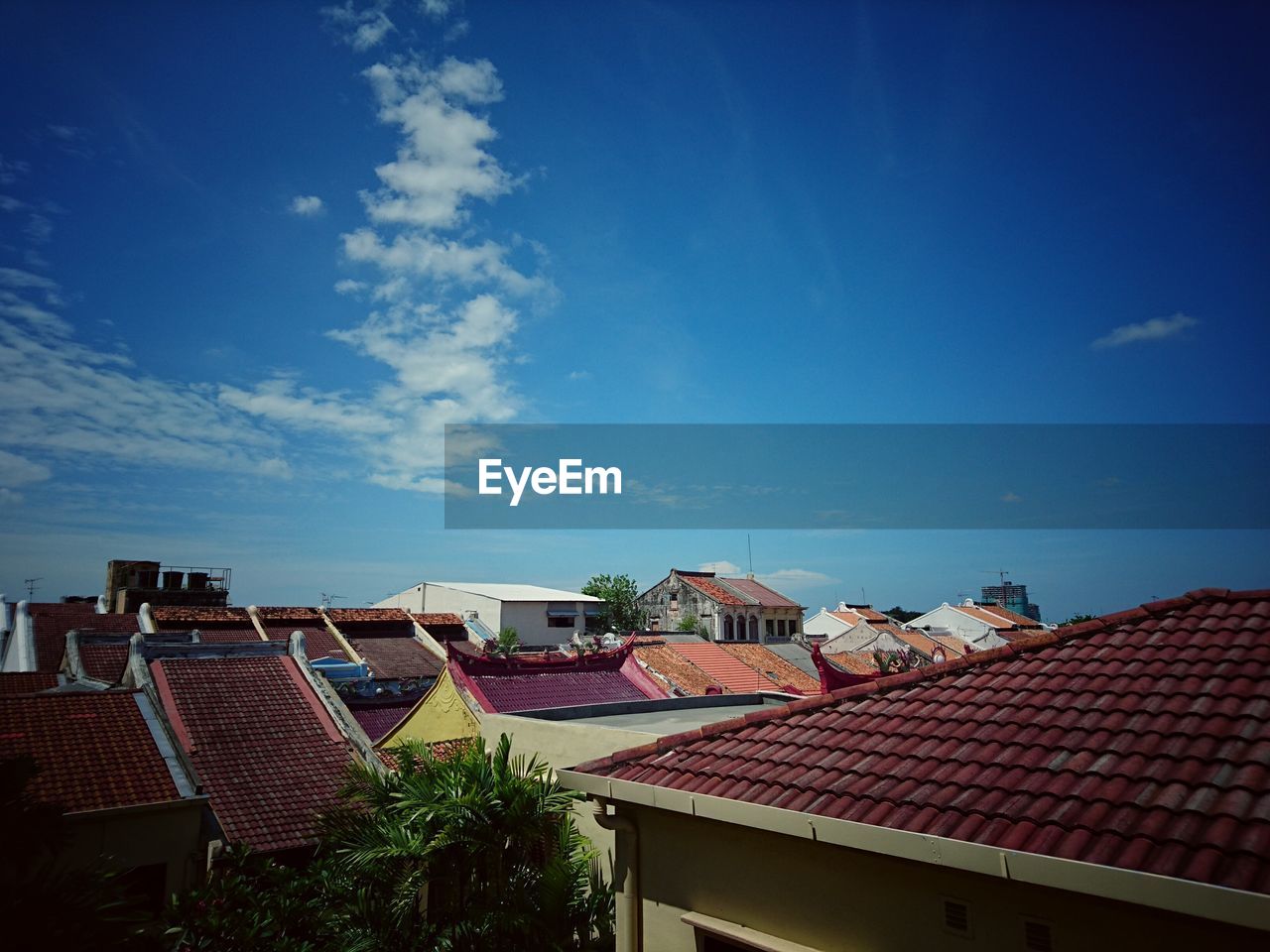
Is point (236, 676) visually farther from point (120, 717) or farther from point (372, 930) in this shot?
point (372, 930)

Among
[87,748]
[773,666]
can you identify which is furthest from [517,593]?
[87,748]

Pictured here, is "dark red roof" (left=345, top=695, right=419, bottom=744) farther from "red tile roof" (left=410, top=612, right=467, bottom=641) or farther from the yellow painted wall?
"red tile roof" (left=410, top=612, right=467, bottom=641)

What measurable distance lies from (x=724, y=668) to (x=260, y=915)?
912 inches

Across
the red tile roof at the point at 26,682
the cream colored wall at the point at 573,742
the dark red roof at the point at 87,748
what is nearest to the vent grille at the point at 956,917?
the cream colored wall at the point at 573,742

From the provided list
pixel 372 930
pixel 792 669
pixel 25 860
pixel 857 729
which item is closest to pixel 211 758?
pixel 372 930

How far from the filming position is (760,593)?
6191 cm

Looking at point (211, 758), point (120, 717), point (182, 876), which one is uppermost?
point (120, 717)

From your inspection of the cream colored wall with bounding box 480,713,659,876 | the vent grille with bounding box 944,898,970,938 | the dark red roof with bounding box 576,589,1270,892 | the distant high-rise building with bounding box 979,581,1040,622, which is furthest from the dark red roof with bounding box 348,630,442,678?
the distant high-rise building with bounding box 979,581,1040,622

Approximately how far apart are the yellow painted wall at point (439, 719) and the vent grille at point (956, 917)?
1248cm

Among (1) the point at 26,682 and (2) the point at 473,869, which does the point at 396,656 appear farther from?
(2) the point at 473,869

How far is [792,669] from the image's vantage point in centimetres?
3416

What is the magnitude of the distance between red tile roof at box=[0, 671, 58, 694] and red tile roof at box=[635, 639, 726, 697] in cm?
1864

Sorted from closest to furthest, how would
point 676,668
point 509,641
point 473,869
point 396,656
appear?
1. point 473,869
2. point 676,668
3. point 396,656
4. point 509,641

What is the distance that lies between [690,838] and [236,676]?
14467 mm
